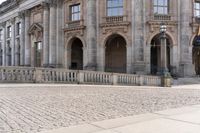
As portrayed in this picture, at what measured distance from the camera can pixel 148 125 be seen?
5934mm

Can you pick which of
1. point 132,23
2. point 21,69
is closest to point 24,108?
point 21,69

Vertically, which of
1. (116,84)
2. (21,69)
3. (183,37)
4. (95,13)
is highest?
(95,13)

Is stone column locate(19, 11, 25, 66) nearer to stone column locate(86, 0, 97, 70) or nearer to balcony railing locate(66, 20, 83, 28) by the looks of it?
balcony railing locate(66, 20, 83, 28)

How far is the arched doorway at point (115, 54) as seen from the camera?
3203cm

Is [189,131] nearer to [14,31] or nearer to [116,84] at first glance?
[116,84]

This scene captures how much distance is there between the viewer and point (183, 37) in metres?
28.7

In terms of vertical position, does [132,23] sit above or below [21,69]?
above

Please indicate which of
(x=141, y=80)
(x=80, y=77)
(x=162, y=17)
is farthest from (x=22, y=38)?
(x=141, y=80)

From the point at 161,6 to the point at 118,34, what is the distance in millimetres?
5921

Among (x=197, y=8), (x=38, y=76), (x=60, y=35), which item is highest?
(x=197, y=8)

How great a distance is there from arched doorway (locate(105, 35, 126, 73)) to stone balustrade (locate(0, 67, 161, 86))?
955 cm

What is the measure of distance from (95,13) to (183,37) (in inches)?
413

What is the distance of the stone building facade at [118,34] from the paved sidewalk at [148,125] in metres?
21.1

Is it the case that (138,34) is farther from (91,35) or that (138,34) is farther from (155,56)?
(91,35)
